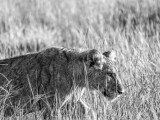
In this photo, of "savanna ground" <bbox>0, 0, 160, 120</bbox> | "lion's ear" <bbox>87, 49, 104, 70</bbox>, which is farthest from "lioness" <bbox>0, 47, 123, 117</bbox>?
"savanna ground" <bbox>0, 0, 160, 120</bbox>

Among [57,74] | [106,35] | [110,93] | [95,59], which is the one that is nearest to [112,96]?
[110,93]

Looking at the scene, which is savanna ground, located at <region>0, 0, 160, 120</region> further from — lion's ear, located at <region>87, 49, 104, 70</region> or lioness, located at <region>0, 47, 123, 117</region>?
lion's ear, located at <region>87, 49, 104, 70</region>

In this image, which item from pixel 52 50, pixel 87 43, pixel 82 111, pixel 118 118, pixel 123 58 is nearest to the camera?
pixel 118 118

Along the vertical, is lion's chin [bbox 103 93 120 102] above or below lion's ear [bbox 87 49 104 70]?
below

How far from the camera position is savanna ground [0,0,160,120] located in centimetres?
506

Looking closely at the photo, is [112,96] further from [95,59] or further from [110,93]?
[95,59]

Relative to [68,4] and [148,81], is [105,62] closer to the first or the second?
[148,81]

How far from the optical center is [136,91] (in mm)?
5273

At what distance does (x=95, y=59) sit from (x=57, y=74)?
475 millimetres

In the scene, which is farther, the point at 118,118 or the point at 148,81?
the point at 148,81

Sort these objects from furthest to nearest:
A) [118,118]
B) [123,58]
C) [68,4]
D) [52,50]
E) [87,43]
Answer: [68,4] → [87,43] → [123,58] → [52,50] → [118,118]

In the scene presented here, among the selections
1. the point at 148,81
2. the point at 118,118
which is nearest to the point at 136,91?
the point at 148,81

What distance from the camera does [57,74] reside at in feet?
17.4

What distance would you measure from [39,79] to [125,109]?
1.12 metres
